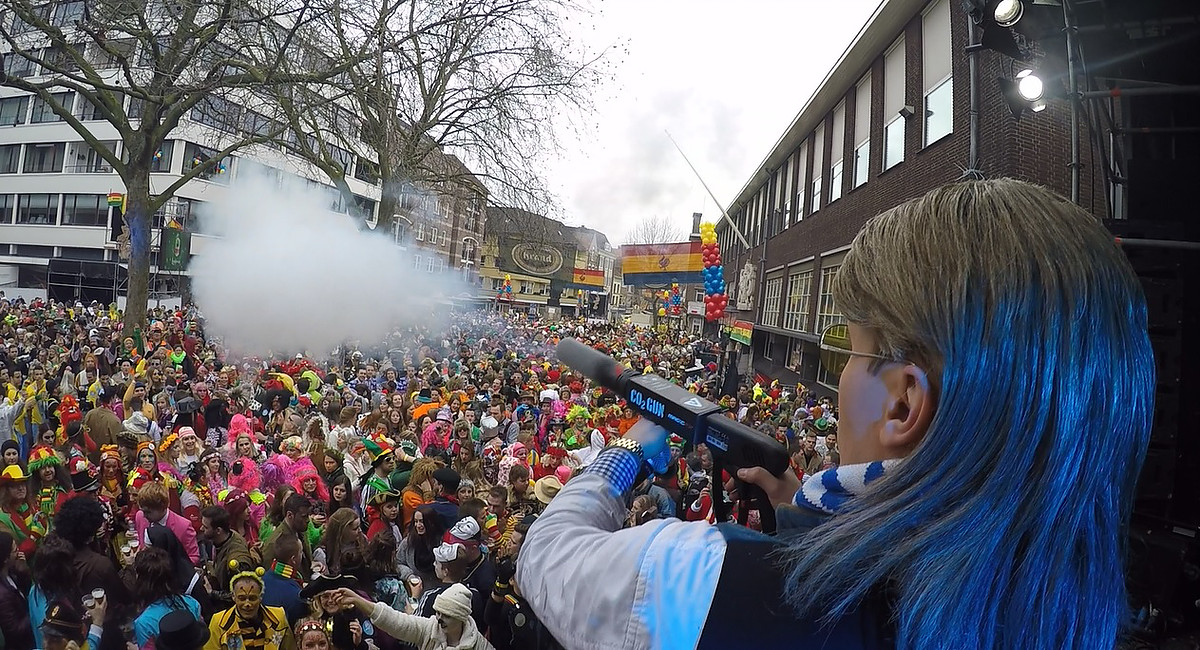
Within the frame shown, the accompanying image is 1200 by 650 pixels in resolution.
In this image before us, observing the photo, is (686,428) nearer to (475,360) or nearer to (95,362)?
(95,362)

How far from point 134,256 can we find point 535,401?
1151 centimetres

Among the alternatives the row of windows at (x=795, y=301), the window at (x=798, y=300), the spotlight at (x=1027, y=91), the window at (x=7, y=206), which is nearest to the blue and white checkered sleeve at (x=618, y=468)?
the spotlight at (x=1027, y=91)

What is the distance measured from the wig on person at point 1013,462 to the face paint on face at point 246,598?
3.62 m

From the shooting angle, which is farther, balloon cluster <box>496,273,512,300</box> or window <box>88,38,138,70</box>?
balloon cluster <box>496,273,512,300</box>

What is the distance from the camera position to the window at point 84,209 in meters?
36.7

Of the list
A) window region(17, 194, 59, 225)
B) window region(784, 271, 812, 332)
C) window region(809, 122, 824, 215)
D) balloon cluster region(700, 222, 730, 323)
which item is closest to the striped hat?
window region(784, 271, 812, 332)

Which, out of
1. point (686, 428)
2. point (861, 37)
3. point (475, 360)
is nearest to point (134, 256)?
point (475, 360)

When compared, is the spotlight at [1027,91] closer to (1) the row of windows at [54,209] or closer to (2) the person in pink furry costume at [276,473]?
(2) the person in pink furry costume at [276,473]

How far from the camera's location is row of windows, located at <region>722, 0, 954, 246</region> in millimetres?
10906

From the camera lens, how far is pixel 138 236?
15.8m

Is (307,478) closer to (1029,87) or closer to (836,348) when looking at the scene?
(836,348)

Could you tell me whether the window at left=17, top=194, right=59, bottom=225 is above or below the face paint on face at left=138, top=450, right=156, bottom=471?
above

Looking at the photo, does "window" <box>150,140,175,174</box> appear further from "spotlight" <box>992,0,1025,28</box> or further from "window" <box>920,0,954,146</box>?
"spotlight" <box>992,0,1025,28</box>

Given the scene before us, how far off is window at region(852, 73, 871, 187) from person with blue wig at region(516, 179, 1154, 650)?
46.2ft
